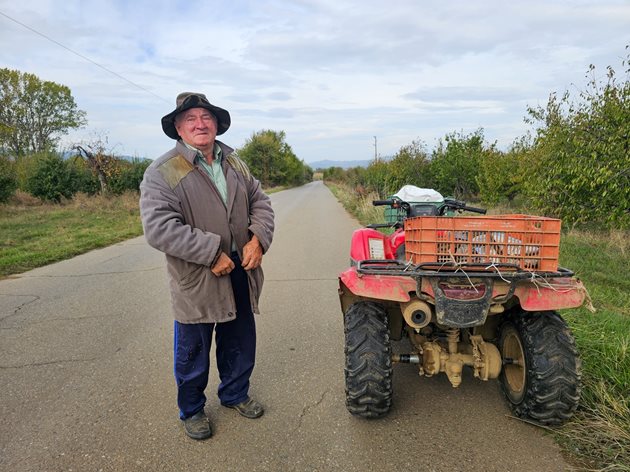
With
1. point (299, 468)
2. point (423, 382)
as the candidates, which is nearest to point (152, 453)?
point (299, 468)

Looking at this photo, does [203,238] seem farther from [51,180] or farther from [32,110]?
[32,110]

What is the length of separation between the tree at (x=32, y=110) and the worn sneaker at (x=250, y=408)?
42.3 m

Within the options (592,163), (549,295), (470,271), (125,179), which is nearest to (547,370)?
(549,295)

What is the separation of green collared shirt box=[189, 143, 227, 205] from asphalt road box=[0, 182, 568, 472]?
1.47 meters

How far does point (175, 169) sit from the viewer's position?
2381 millimetres

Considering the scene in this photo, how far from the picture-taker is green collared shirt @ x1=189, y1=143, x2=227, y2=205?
2.50 meters

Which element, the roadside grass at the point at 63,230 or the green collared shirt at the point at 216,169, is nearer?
the green collared shirt at the point at 216,169

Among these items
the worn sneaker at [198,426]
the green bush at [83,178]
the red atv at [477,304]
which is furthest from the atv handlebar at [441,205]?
the green bush at [83,178]

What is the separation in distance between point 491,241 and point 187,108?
1906mm

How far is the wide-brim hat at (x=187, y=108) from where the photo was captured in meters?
2.44

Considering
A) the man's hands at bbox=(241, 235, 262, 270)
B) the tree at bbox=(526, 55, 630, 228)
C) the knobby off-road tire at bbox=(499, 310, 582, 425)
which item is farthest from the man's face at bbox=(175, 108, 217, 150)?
the tree at bbox=(526, 55, 630, 228)

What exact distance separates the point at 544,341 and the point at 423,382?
0.98 meters

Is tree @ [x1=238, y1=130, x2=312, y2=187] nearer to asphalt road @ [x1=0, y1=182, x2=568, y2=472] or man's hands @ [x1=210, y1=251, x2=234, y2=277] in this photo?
asphalt road @ [x1=0, y1=182, x2=568, y2=472]

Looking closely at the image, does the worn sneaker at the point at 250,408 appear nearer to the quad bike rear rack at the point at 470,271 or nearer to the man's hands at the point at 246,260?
the man's hands at the point at 246,260
